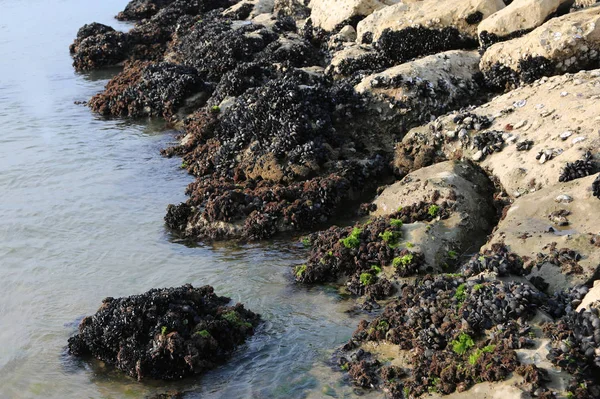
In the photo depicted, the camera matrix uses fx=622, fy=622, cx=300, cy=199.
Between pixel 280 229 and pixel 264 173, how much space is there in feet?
5.88

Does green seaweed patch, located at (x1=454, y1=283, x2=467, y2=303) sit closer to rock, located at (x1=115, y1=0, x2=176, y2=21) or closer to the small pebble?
the small pebble

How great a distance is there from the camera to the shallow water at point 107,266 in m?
7.21

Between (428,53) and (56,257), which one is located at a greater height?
(428,53)

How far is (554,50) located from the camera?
1186 centimetres

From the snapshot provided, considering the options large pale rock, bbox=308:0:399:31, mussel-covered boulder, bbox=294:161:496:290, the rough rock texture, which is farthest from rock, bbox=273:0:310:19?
the rough rock texture

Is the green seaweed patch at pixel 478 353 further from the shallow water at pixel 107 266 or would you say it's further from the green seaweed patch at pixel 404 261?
the green seaweed patch at pixel 404 261

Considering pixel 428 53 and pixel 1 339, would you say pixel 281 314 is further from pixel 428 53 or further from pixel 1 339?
pixel 428 53

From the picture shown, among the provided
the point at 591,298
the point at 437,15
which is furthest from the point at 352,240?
the point at 437,15

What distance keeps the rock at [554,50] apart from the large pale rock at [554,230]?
3.97m

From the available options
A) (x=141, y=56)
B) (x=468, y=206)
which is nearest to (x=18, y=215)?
(x=468, y=206)

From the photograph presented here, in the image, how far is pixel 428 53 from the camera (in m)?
14.8

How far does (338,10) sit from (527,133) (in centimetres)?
940

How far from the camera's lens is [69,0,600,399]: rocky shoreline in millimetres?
6637

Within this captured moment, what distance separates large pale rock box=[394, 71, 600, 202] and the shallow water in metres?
3.46
